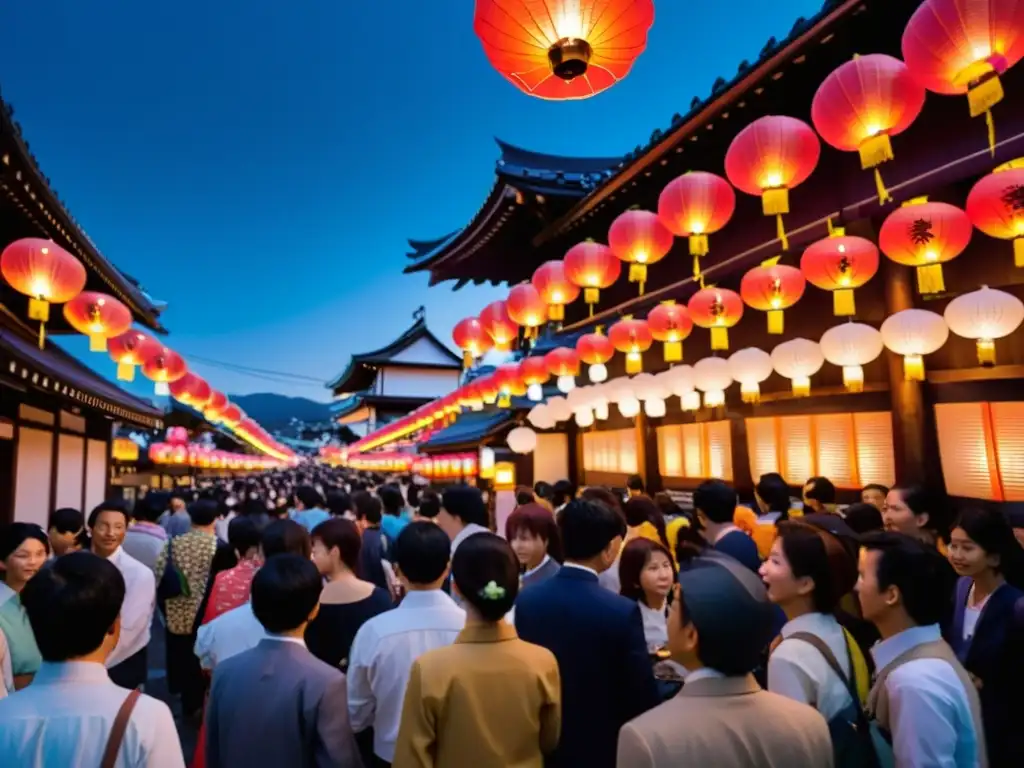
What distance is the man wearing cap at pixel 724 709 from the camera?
173 cm

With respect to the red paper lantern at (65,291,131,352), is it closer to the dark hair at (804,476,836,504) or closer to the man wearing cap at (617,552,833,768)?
the man wearing cap at (617,552,833,768)

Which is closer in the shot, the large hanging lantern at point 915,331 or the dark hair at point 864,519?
the dark hair at point 864,519

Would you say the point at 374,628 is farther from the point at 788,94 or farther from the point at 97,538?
the point at 788,94

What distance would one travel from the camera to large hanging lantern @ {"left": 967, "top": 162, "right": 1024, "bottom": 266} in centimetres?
526

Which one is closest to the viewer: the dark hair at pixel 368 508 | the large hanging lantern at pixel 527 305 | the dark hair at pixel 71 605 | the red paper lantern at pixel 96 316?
the dark hair at pixel 71 605

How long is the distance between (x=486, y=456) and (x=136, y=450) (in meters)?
16.9

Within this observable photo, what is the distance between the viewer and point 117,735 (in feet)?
6.40

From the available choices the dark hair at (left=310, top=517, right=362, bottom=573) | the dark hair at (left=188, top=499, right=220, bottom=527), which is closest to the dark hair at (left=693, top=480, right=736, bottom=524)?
the dark hair at (left=310, top=517, right=362, bottom=573)

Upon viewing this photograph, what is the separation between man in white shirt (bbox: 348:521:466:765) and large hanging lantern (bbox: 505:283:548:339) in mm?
6849

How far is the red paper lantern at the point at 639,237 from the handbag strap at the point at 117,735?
259 inches

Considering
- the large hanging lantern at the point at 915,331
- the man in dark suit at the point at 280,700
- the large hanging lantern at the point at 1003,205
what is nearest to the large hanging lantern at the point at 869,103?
the large hanging lantern at the point at 1003,205

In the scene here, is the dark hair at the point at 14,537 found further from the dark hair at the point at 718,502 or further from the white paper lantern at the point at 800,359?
the white paper lantern at the point at 800,359

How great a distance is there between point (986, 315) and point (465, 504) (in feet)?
17.7

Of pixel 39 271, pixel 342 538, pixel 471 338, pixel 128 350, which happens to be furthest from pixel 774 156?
pixel 128 350
